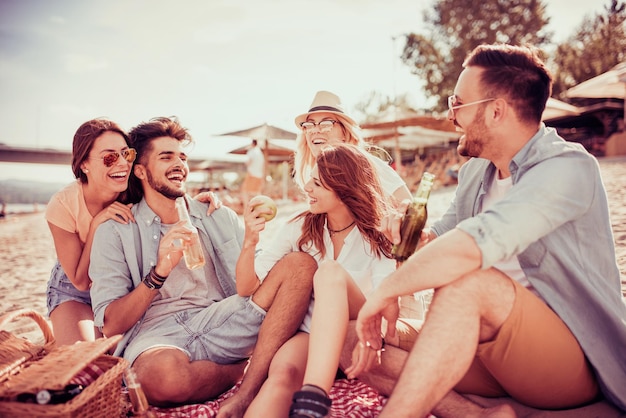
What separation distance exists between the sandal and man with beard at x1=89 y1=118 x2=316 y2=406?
2.13 feet

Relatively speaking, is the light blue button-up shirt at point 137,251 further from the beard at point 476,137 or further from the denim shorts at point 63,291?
the beard at point 476,137

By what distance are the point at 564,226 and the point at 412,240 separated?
69cm

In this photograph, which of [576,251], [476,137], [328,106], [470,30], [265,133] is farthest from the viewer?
[470,30]

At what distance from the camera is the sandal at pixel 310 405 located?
2.01m

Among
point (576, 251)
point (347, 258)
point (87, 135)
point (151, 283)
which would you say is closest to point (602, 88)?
point (347, 258)

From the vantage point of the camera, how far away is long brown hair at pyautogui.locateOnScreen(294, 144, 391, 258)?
3.12m

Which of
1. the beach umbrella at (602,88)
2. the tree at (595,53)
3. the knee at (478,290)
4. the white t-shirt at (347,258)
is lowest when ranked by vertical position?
the white t-shirt at (347,258)

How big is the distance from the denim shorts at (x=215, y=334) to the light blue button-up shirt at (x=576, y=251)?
1.59 metres

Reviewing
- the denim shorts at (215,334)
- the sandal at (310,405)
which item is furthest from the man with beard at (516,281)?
the denim shorts at (215,334)

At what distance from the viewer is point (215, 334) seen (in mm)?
2986

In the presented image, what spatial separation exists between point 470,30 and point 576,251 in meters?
31.4

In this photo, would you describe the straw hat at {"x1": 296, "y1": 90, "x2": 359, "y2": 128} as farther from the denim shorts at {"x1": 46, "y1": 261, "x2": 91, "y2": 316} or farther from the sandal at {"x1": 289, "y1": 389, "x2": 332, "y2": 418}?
the sandal at {"x1": 289, "y1": 389, "x2": 332, "y2": 418}

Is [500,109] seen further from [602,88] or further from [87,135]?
[602,88]

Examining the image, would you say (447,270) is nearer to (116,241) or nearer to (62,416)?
(62,416)
